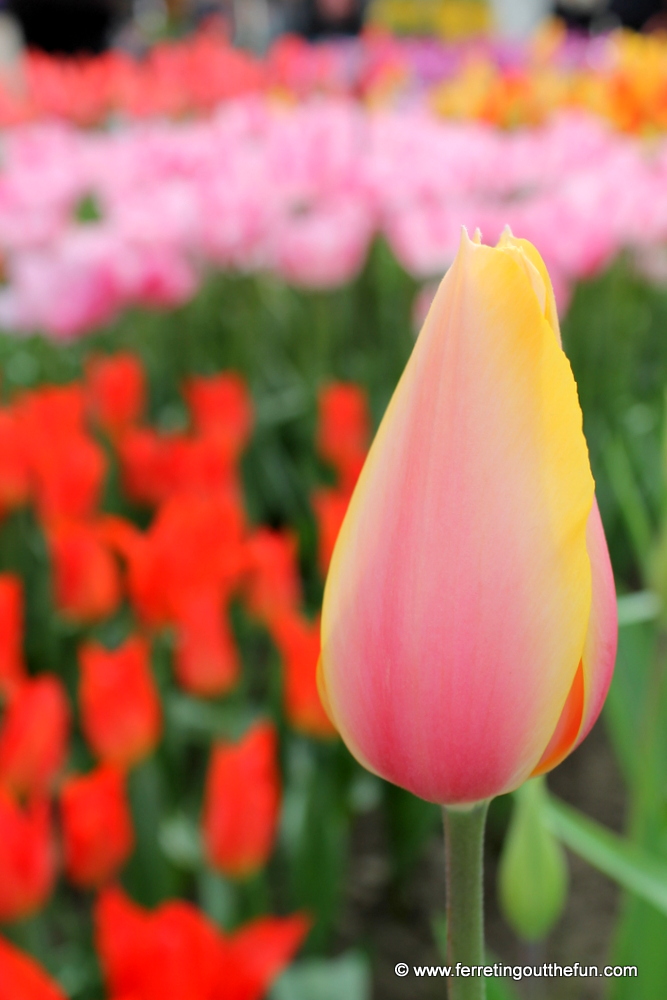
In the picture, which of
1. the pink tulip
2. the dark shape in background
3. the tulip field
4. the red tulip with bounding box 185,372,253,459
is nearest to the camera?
the pink tulip

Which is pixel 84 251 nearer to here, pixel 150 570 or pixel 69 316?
pixel 69 316

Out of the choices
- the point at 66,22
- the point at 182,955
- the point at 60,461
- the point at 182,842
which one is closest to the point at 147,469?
the point at 60,461

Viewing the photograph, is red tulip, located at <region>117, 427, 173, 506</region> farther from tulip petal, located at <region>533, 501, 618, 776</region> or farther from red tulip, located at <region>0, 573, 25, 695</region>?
tulip petal, located at <region>533, 501, 618, 776</region>

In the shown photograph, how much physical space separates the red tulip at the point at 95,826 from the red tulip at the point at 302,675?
143 mm

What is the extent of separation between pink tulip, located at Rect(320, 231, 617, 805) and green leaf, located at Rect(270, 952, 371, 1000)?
514mm

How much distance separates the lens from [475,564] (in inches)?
7.4

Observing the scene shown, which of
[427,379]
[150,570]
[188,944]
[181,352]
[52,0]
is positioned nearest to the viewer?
[427,379]

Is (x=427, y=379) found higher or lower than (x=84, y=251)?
higher

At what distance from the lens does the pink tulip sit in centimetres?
18

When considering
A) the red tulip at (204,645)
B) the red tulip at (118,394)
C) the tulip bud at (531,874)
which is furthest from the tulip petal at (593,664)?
the red tulip at (118,394)

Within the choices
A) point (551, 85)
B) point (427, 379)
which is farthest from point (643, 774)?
point (551, 85)

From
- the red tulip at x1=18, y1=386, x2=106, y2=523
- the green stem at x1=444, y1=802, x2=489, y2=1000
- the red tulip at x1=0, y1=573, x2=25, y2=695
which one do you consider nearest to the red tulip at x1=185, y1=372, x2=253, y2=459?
the red tulip at x1=18, y1=386, x2=106, y2=523

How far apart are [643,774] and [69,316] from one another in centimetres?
93

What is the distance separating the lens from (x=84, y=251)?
1.18 metres
